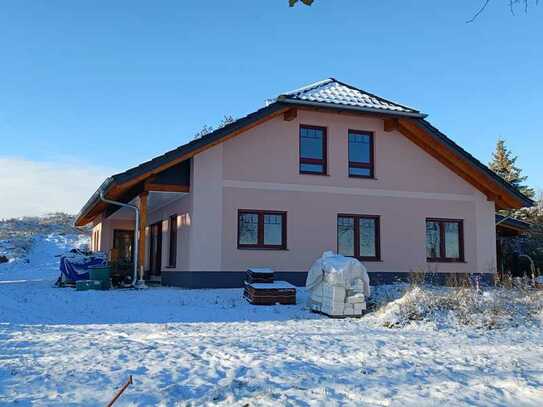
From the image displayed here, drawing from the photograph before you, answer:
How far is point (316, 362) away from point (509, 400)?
188 cm

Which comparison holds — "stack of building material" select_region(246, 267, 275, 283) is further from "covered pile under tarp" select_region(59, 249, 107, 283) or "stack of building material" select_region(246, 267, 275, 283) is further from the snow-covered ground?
"covered pile under tarp" select_region(59, 249, 107, 283)

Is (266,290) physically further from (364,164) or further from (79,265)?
(79,265)

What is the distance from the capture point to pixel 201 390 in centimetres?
455

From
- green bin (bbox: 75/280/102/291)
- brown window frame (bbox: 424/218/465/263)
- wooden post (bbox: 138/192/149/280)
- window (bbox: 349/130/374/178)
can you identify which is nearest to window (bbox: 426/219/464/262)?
brown window frame (bbox: 424/218/465/263)

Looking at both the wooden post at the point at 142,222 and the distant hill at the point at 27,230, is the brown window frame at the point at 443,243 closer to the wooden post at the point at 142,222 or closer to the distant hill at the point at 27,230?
the wooden post at the point at 142,222

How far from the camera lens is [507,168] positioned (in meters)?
30.7

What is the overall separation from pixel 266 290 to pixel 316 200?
5085mm

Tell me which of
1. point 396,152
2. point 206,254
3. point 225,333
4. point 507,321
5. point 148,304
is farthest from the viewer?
point 396,152

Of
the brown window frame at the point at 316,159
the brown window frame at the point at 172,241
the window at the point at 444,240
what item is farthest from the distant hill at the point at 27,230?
the window at the point at 444,240

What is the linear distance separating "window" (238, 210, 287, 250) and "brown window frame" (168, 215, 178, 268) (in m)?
2.57

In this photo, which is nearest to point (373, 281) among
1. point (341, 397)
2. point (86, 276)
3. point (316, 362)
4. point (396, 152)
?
point (396, 152)

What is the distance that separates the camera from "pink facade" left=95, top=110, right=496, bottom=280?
14.7 meters

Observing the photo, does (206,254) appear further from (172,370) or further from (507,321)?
(172,370)

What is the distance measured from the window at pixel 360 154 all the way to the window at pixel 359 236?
1.34 metres
